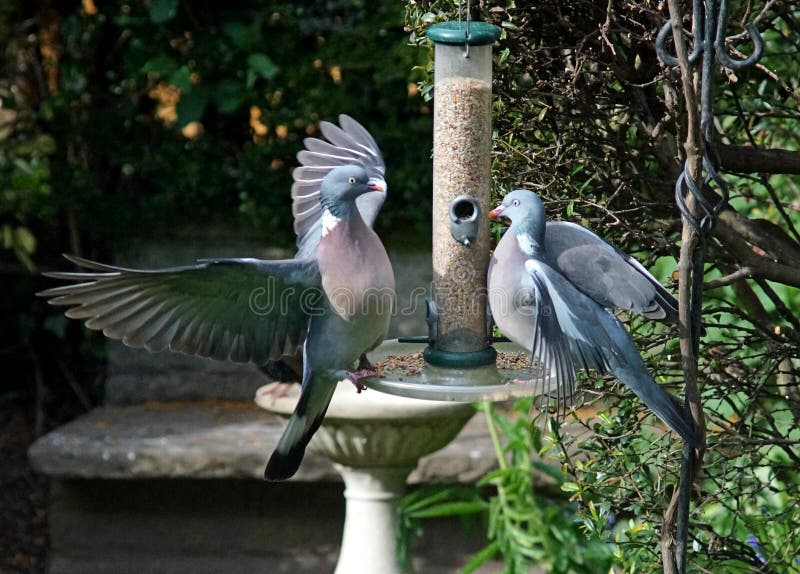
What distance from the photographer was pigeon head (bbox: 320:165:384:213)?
199 centimetres

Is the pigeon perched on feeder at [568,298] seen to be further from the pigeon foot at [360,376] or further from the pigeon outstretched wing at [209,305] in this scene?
the pigeon outstretched wing at [209,305]

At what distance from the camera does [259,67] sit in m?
3.91

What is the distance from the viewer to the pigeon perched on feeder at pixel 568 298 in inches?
71.6

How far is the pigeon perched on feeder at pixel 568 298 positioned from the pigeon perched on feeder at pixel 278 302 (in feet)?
0.79

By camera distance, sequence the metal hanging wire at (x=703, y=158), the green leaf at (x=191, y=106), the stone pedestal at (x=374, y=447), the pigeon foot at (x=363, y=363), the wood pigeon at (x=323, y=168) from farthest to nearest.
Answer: the green leaf at (x=191, y=106)
the stone pedestal at (x=374, y=447)
the wood pigeon at (x=323, y=168)
the pigeon foot at (x=363, y=363)
the metal hanging wire at (x=703, y=158)

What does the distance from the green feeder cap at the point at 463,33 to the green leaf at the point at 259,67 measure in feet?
6.51

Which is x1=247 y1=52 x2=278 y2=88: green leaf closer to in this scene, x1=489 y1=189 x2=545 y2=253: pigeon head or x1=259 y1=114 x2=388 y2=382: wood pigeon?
x1=259 y1=114 x2=388 y2=382: wood pigeon

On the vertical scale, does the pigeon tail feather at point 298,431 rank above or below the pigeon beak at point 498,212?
below

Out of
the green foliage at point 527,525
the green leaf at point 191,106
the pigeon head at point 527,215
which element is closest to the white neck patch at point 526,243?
the pigeon head at point 527,215

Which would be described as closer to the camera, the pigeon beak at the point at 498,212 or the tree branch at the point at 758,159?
the pigeon beak at the point at 498,212

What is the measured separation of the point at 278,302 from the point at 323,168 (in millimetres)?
455

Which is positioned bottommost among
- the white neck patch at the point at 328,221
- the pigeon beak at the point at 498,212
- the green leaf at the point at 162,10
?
the white neck patch at the point at 328,221

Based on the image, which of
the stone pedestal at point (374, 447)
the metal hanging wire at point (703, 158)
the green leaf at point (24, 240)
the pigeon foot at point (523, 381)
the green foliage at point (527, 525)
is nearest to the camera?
the metal hanging wire at point (703, 158)

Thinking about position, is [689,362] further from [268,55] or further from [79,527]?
[79,527]
